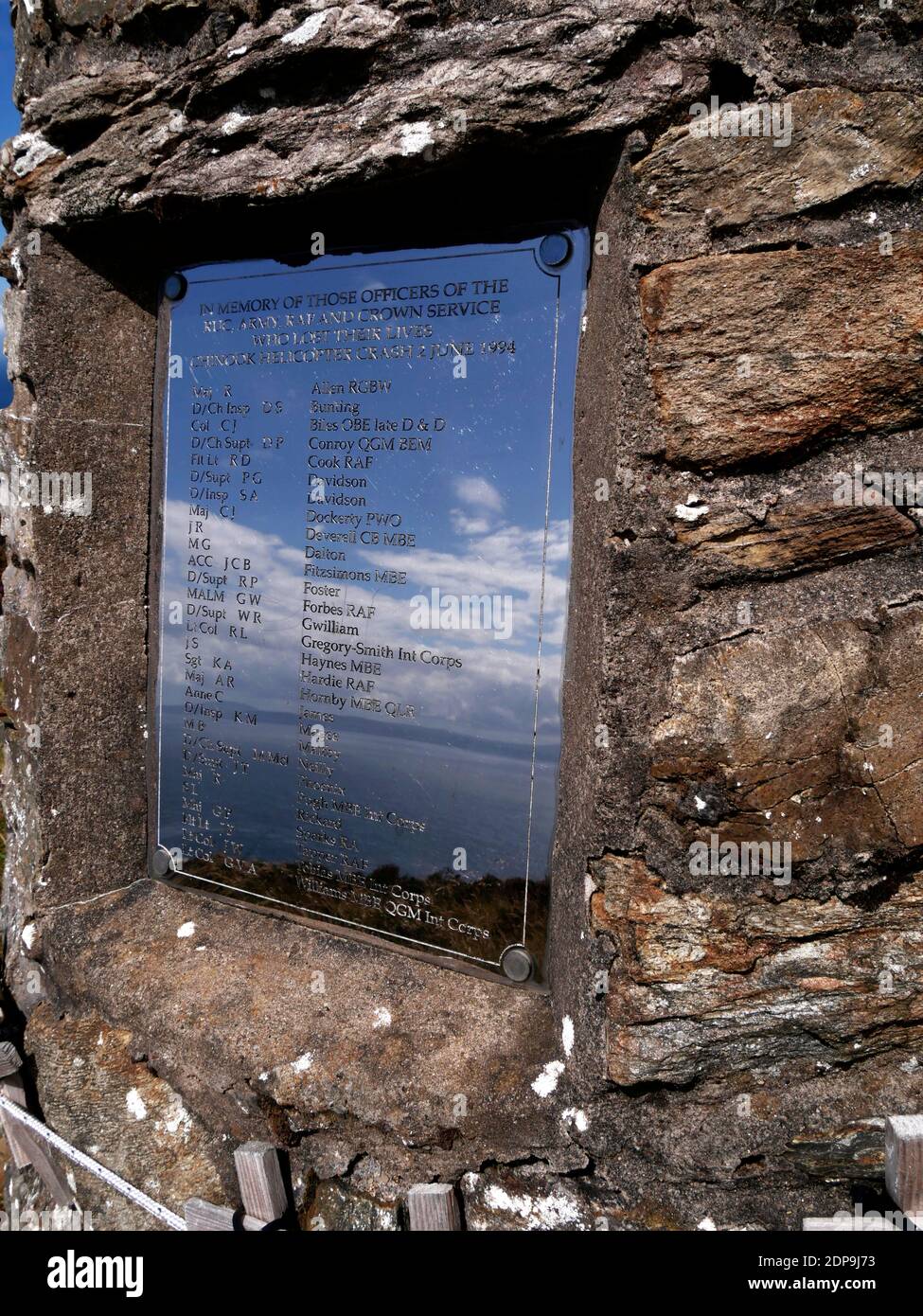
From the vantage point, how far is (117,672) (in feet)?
8.71

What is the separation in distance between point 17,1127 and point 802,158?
3137 millimetres

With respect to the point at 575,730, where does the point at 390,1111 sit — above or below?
below

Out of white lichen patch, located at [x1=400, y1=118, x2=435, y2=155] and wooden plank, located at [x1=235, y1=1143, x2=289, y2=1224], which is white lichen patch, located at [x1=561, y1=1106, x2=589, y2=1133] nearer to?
wooden plank, located at [x1=235, y1=1143, x2=289, y2=1224]

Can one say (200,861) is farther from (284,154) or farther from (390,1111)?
(284,154)

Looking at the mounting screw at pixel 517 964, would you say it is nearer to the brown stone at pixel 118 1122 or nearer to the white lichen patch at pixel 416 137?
the brown stone at pixel 118 1122

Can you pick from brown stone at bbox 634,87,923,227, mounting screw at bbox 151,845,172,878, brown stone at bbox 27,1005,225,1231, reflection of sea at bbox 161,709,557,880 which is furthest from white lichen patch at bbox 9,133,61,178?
brown stone at bbox 27,1005,225,1231

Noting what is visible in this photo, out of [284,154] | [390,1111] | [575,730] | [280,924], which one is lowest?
[390,1111]

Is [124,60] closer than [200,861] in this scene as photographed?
Yes

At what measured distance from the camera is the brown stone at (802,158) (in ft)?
4.99

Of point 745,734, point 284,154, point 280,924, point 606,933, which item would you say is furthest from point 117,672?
point 745,734

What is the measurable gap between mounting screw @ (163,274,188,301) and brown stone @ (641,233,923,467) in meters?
1.51

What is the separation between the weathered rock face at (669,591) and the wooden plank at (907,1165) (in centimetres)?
10

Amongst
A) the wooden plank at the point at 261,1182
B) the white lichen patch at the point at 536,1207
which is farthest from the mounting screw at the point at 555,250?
the wooden plank at the point at 261,1182

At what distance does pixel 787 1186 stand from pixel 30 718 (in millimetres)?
2279
